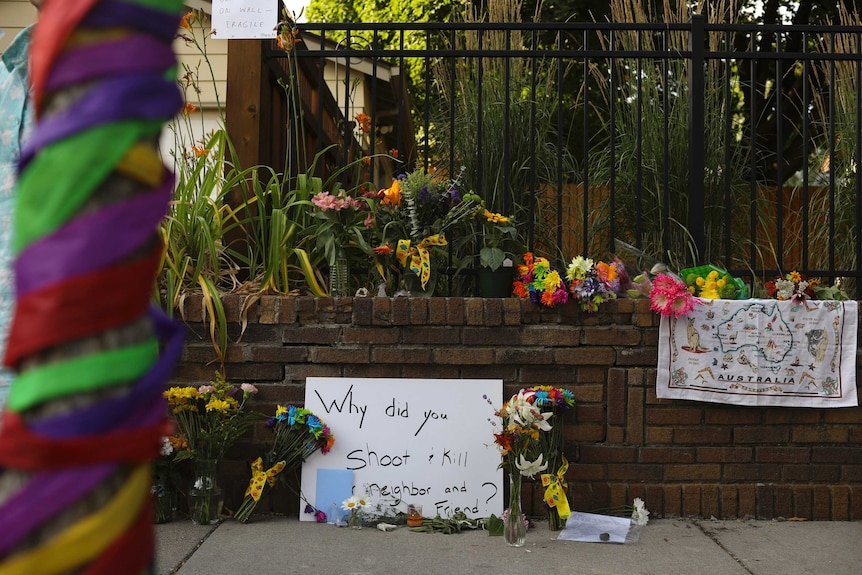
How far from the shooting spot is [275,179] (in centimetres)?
380

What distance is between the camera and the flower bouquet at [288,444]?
3.43 m

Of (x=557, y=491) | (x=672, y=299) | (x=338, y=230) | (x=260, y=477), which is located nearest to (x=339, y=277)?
(x=338, y=230)

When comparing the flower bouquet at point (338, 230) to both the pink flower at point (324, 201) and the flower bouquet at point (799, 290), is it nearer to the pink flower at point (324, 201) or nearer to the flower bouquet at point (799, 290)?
the pink flower at point (324, 201)

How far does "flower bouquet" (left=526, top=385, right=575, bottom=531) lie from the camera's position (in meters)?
3.37

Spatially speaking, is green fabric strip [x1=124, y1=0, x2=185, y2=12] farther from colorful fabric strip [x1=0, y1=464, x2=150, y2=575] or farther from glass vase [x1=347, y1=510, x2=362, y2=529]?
glass vase [x1=347, y1=510, x2=362, y2=529]

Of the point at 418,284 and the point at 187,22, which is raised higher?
the point at 187,22

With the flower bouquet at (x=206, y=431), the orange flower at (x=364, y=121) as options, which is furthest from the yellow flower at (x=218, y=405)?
the orange flower at (x=364, y=121)

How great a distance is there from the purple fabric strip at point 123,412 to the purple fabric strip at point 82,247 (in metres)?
0.13

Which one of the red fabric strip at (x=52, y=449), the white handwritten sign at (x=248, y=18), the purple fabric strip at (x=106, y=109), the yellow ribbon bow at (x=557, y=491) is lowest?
the yellow ribbon bow at (x=557, y=491)

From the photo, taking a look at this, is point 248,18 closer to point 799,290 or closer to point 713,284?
point 713,284

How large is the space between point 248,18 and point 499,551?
8.75 feet

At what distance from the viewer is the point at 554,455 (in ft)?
11.1

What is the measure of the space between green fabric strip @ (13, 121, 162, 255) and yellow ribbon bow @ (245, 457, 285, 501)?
2.63 meters

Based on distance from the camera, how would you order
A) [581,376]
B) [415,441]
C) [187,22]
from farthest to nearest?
1. [187,22]
2. [581,376]
3. [415,441]
